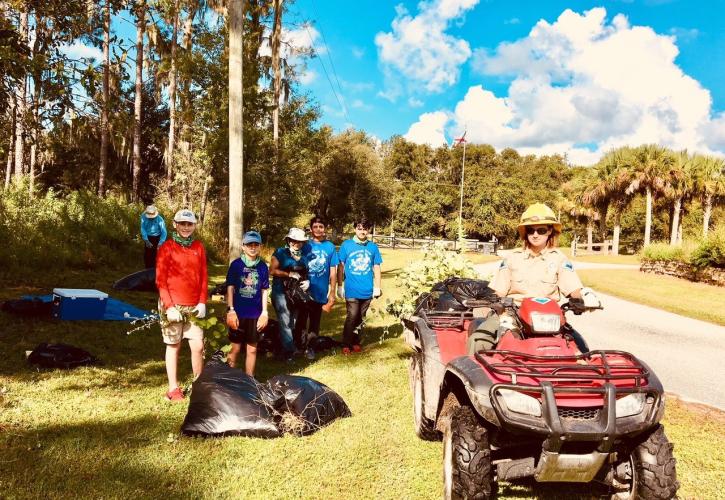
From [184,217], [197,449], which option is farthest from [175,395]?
[184,217]

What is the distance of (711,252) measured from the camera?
1847cm

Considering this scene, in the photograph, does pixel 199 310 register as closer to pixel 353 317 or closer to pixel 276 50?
pixel 353 317

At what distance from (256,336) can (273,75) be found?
26295mm

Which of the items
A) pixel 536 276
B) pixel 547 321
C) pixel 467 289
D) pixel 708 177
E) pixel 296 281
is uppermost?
pixel 708 177

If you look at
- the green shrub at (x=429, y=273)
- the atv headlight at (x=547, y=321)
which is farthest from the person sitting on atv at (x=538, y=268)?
the green shrub at (x=429, y=273)

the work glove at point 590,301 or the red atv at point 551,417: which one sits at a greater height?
the work glove at point 590,301

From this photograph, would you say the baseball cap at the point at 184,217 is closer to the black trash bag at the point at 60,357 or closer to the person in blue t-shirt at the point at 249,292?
the person in blue t-shirt at the point at 249,292

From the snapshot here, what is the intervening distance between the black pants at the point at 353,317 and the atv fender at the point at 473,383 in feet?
12.8

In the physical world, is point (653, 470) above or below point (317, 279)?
below

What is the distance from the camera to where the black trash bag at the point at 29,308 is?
757cm

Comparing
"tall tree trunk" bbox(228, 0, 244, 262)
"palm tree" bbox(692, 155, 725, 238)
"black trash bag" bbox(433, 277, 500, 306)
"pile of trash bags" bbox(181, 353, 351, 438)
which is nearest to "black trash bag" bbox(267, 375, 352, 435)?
"pile of trash bags" bbox(181, 353, 351, 438)

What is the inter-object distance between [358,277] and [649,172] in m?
38.0

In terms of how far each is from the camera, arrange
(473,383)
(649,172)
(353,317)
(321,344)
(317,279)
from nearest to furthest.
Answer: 1. (473,383)
2. (317,279)
3. (353,317)
4. (321,344)
5. (649,172)

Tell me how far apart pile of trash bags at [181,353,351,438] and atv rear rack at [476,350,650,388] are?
6.27 ft
